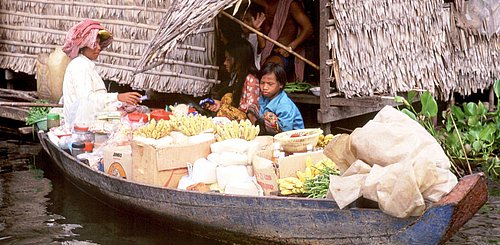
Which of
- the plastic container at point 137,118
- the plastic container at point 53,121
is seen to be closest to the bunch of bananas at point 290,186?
the plastic container at point 137,118

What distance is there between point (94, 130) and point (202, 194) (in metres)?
2.22

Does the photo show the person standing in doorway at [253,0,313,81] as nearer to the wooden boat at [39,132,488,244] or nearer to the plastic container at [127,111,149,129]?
the plastic container at [127,111,149,129]

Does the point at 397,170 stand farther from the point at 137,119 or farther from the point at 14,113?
the point at 14,113

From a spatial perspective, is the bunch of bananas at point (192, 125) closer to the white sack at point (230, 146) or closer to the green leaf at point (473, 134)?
the white sack at point (230, 146)

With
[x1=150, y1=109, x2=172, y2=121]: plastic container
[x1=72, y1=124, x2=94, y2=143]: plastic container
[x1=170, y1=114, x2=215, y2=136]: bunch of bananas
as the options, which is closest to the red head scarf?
[x1=72, y1=124, x2=94, y2=143]: plastic container

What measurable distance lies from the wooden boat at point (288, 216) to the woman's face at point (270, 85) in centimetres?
181

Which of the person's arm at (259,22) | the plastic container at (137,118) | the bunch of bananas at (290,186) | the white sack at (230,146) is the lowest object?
the bunch of bananas at (290,186)

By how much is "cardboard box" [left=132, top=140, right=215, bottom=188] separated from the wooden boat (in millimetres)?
126

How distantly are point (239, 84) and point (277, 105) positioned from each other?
130 cm

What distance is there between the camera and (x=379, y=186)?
4828 mm

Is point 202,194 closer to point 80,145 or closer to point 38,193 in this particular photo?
point 80,145

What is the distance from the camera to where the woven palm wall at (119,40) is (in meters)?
9.23

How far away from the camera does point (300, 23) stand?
8.91 meters

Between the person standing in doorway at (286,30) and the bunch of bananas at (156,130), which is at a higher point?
the person standing in doorway at (286,30)
